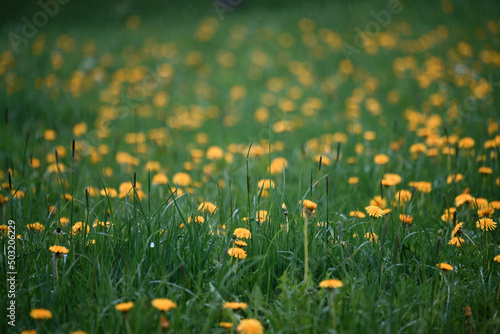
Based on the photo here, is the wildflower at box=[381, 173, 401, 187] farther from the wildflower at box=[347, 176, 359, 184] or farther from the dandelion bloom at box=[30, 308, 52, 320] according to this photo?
the dandelion bloom at box=[30, 308, 52, 320]

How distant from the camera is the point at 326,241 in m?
1.88

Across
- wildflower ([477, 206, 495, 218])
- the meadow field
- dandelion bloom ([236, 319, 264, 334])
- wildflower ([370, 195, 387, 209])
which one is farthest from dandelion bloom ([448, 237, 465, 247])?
dandelion bloom ([236, 319, 264, 334])

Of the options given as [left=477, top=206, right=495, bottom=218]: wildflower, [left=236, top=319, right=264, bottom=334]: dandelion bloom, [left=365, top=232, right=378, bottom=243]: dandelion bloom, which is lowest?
[left=236, top=319, right=264, bottom=334]: dandelion bloom

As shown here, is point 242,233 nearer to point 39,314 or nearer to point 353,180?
point 39,314

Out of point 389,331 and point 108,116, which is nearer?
point 389,331

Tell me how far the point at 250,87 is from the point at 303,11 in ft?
16.0

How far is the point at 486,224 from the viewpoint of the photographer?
74.8 inches

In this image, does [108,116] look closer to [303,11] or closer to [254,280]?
[254,280]

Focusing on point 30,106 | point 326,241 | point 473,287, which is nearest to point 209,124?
point 30,106

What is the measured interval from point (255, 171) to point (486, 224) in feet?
5.96

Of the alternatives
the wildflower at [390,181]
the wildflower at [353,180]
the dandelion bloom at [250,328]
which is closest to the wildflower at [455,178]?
the wildflower at [390,181]

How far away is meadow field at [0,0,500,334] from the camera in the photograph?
153cm

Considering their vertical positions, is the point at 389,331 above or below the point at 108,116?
below

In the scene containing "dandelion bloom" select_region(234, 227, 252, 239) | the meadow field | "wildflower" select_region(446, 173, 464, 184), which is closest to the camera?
the meadow field
